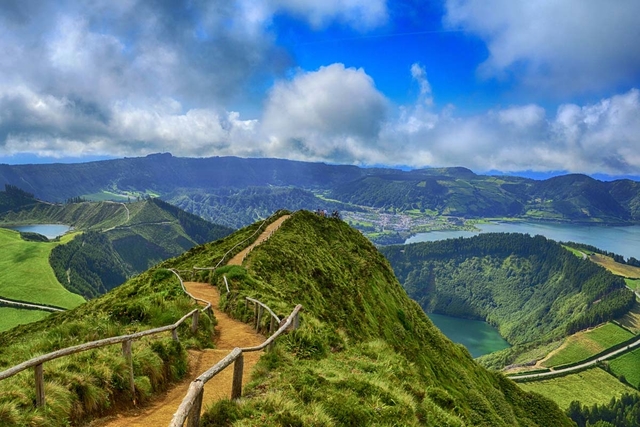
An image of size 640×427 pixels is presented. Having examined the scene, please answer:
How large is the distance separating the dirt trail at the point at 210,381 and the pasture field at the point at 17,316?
6992 inches

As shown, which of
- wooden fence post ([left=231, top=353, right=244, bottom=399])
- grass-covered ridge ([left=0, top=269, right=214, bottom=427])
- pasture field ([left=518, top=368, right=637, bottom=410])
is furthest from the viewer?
pasture field ([left=518, top=368, right=637, bottom=410])

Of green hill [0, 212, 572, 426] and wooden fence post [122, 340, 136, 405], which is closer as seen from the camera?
green hill [0, 212, 572, 426]

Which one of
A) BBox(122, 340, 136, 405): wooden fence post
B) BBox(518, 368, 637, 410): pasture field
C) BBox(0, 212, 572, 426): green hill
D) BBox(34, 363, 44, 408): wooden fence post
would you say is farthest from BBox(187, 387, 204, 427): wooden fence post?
BBox(518, 368, 637, 410): pasture field

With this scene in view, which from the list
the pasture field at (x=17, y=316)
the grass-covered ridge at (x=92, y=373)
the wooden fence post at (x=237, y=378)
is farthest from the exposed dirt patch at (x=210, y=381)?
the pasture field at (x=17, y=316)

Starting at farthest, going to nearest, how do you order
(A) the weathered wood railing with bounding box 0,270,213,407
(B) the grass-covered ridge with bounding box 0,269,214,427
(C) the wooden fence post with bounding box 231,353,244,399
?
(C) the wooden fence post with bounding box 231,353,244,399 → (B) the grass-covered ridge with bounding box 0,269,214,427 → (A) the weathered wood railing with bounding box 0,270,213,407

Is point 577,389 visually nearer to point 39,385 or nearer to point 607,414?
point 607,414

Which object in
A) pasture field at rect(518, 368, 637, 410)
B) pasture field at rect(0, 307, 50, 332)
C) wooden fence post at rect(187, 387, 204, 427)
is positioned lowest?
pasture field at rect(518, 368, 637, 410)

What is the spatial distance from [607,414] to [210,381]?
8211 inches

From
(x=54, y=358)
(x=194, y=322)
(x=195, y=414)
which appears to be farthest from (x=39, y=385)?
(x=194, y=322)

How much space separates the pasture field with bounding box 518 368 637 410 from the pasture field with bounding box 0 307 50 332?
217741 millimetres

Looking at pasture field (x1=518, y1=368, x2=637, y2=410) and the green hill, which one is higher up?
the green hill

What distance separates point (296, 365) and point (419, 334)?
3681 cm

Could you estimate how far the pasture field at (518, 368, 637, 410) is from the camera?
175000mm

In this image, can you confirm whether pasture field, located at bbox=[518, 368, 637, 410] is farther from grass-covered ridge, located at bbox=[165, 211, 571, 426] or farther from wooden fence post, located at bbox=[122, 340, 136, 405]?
wooden fence post, located at bbox=[122, 340, 136, 405]
